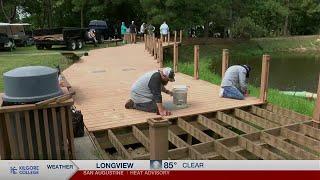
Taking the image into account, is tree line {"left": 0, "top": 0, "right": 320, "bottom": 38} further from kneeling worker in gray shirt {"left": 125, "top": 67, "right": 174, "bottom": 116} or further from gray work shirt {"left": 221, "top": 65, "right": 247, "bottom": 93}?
kneeling worker in gray shirt {"left": 125, "top": 67, "right": 174, "bottom": 116}

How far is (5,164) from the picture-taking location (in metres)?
2.93

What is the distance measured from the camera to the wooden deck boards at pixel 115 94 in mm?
7285

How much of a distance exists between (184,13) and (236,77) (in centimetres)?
2384

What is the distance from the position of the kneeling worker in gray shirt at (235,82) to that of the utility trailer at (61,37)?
15329 mm

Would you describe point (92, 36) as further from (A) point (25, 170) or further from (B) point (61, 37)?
(A) point (25, 170)

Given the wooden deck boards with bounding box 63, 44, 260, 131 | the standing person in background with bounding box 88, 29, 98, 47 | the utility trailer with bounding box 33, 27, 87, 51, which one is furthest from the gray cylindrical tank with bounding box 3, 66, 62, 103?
the standing person in background with bounding box 88, 29, 98, 47

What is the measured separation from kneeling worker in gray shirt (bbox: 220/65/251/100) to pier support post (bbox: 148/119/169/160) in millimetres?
5091

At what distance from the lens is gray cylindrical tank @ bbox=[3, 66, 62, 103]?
427cm

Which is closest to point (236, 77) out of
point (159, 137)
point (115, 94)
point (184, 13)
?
point (115, 94)

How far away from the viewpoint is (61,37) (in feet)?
72.9

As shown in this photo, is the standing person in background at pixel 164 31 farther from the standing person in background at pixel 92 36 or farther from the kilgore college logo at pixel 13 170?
the kilgore college logo at pixel 13 170

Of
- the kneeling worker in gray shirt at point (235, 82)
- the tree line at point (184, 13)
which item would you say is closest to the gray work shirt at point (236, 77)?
the kneeling worker in gray shirt at point (235, 82)

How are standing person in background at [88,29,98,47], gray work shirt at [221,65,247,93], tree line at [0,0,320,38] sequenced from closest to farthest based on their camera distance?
1. gray work shirt at [221,65,247,93]
2. standing person in background at [88,29,98,47]
3. tree line at [0,0,320,38]

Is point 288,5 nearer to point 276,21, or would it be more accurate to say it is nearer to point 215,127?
point 276,21
